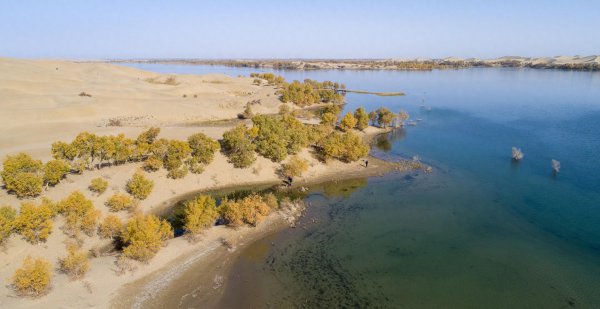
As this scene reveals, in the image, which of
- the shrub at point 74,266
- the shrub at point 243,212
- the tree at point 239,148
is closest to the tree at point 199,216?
the shrub at point 243,212

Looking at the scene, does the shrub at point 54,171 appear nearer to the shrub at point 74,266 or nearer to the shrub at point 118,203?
the shrub at point 118,203

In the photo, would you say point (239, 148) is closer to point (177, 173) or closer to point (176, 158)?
point (176, 158)

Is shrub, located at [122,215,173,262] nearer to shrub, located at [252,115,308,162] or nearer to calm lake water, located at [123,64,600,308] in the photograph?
calm lake water, located at [123,64,600,308]

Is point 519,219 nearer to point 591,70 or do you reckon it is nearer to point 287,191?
point 287,191

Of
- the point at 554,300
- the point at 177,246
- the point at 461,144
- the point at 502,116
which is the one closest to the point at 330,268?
the point at 177,246

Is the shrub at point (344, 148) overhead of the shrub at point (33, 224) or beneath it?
overhead

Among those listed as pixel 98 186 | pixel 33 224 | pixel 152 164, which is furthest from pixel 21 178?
pixel 152 164
